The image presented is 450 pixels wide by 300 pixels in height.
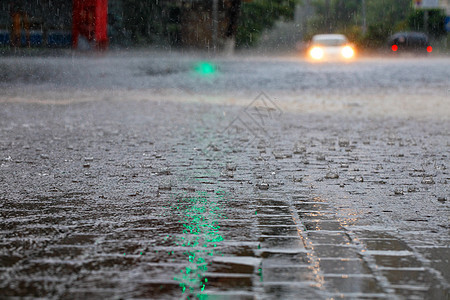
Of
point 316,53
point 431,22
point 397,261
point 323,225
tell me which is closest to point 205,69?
point 316,53

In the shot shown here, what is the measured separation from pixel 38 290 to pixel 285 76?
19.3 metres

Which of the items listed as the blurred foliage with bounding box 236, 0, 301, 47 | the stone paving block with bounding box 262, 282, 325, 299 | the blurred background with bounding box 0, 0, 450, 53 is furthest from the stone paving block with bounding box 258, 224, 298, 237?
the blurred foliage with bounding box 236, 0, 301, 47

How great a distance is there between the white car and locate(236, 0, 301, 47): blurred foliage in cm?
271

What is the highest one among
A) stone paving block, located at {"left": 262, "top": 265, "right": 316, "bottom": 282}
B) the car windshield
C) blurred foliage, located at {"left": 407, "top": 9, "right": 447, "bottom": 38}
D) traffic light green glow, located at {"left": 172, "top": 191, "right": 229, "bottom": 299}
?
blurred foliage, located at {"left": 407, "top": 9, "right": 447, "bottom": 38}

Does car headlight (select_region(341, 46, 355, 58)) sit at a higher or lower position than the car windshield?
lower

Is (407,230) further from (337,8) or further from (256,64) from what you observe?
(337,8)

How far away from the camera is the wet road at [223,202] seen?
3189 millimetres

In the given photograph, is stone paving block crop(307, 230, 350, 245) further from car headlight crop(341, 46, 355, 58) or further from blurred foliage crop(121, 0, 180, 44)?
car headlight crop(341, 46, 355, 58)

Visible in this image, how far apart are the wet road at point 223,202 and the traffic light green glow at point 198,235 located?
1cm

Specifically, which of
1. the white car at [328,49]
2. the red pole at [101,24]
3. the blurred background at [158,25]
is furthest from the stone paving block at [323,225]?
the white car at [328,49]

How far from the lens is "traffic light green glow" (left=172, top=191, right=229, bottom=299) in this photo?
313 cm

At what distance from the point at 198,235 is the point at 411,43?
28147 millimetres

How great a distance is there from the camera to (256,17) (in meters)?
28.8

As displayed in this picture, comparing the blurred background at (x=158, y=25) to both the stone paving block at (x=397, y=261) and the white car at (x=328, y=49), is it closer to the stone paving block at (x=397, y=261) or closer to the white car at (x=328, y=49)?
the white car at (x=328, y=49)
